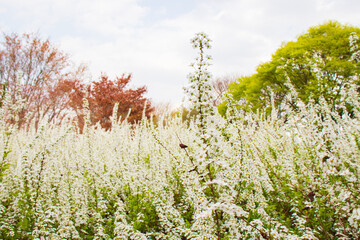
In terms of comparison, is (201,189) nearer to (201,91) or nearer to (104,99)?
(201,91)

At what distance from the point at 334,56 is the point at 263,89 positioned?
27.2 feet

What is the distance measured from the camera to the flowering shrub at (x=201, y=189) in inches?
76.3

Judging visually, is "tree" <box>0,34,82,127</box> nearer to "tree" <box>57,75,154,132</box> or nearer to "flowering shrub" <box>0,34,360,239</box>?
"tree" <box>57,75,154,132</box>

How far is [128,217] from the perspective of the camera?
3.04m

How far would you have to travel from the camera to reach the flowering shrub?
194 cm

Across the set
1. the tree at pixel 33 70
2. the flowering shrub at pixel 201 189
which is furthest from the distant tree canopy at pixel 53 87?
the flowering shrub at pixel 201 189

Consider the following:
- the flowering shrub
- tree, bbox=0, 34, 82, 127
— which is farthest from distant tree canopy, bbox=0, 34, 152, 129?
the flowering shrub

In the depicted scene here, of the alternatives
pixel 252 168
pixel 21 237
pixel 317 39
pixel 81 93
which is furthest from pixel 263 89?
pixel 21 237

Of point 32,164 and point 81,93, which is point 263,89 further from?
point 32,164

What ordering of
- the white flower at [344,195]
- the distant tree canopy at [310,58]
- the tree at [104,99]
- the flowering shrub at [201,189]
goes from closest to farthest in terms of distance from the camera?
the white flower at [344,195] < the flowering shrub at [201,189] < the distant tree canopy at [310,58] < the tree at [104,99]

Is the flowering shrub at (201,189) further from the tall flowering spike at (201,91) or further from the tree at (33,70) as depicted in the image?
the tree at (33,70)

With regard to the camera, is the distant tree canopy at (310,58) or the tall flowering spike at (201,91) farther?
the distant tree canopy at (310,58)

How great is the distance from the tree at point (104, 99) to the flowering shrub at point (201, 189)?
21.1 m

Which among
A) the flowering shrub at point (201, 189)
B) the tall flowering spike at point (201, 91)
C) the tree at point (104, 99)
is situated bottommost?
the flowering shrub at point (201, 189)
